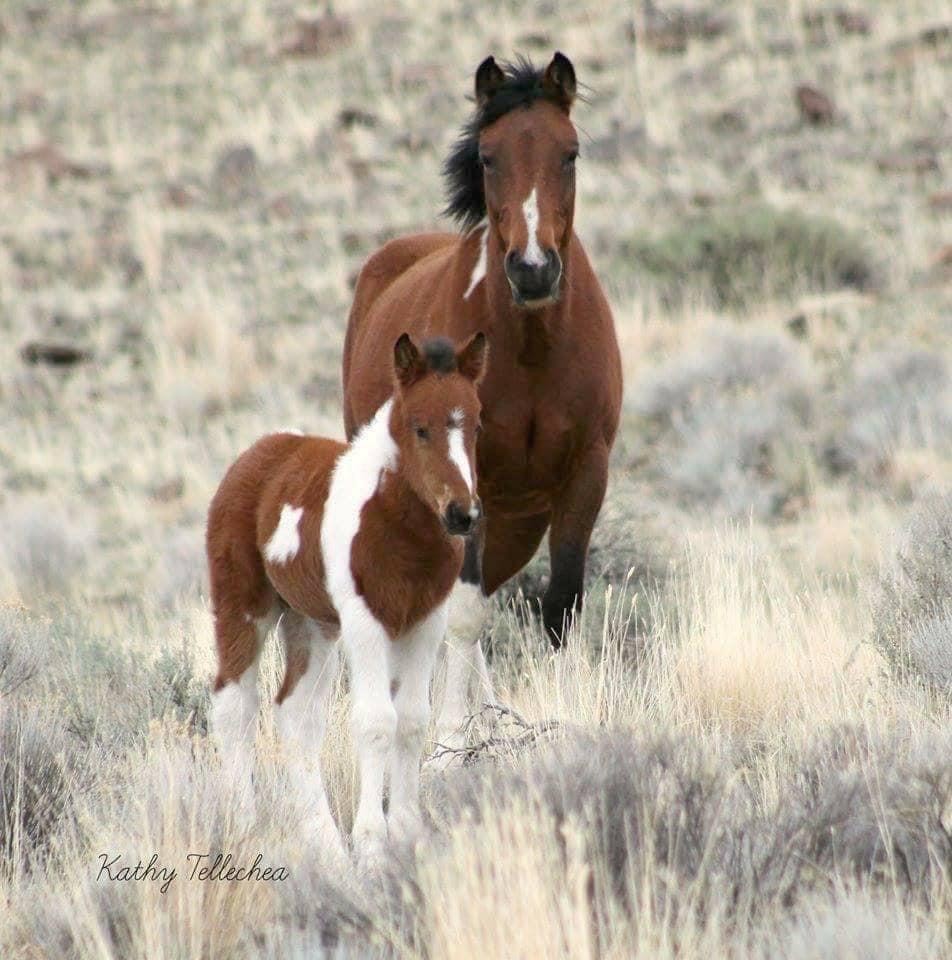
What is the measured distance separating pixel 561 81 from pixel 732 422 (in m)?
8.24

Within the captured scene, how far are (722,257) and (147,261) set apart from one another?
7.42m

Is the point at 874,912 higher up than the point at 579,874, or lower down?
lower down

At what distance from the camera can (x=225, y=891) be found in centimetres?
457

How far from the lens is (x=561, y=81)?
7008 mm

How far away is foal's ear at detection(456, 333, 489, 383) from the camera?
5.29 meters

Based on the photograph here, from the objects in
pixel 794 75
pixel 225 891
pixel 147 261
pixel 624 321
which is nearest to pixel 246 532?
pixel 225 891

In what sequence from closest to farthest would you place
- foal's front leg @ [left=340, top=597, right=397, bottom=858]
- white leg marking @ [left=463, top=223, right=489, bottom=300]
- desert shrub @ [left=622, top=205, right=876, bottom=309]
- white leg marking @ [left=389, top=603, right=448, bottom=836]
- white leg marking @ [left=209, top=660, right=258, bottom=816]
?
foal's front leg @ [left=340, top=597, right=397, bottom=858]
white leg marking @ [left=389, top=603, right=448, bottom=836]
white leg marking @ [left=209, top=660, right=258, bottom=816]
white leg marking @ [left=463, top=223, right=489, bottom=300]
desert shrub @ [left=622, top=205, right=876, bottom=309]

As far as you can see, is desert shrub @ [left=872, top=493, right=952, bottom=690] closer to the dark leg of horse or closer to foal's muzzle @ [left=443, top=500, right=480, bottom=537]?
the dark leg of horse

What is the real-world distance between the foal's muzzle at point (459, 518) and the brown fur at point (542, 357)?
1.90 meters

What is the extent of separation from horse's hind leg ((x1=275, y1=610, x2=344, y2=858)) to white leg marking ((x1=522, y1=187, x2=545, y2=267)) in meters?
1.53

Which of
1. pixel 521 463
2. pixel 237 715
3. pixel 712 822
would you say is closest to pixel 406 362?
pixel 237 715

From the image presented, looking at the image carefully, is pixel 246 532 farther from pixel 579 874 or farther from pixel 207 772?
pixel 579 874
